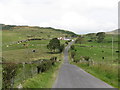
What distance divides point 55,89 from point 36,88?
51.0 inches

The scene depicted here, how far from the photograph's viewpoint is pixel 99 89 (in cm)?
1452

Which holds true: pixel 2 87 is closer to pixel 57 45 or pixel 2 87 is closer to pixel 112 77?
pixel 112 77

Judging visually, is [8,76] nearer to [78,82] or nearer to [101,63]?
[78,82]

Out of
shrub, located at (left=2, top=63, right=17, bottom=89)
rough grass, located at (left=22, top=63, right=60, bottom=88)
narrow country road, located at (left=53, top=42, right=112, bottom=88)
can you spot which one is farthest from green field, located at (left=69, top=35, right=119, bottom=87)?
shrub, located at (left=2, top=63, right=17, bottom=89)

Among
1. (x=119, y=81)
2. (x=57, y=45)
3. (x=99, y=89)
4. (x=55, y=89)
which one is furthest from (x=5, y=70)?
(x=57, y=45)

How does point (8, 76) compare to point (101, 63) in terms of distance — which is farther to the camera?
point (101, 63)

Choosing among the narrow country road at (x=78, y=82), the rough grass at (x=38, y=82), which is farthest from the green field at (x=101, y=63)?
the rough grass at (x=38, y=82)

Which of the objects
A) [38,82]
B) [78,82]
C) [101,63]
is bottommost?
[78,82]

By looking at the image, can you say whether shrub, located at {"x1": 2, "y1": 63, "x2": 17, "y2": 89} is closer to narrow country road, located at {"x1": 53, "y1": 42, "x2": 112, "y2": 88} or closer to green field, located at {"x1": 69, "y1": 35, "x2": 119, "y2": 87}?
narrow country road, located at {"x1": 53, "y1": 42, "x2": 112, "y2": 88}

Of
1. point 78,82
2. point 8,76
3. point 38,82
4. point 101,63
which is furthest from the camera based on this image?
point 101,63

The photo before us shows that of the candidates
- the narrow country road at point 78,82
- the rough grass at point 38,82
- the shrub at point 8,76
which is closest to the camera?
the shrub at point 8,76

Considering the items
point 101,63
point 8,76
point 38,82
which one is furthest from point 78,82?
point 101,63

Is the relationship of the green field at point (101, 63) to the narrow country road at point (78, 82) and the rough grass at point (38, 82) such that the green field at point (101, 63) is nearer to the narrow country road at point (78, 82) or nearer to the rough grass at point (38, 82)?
the narrow country road at point (78, 82)

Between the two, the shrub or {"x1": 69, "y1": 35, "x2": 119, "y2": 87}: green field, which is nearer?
the shrub
